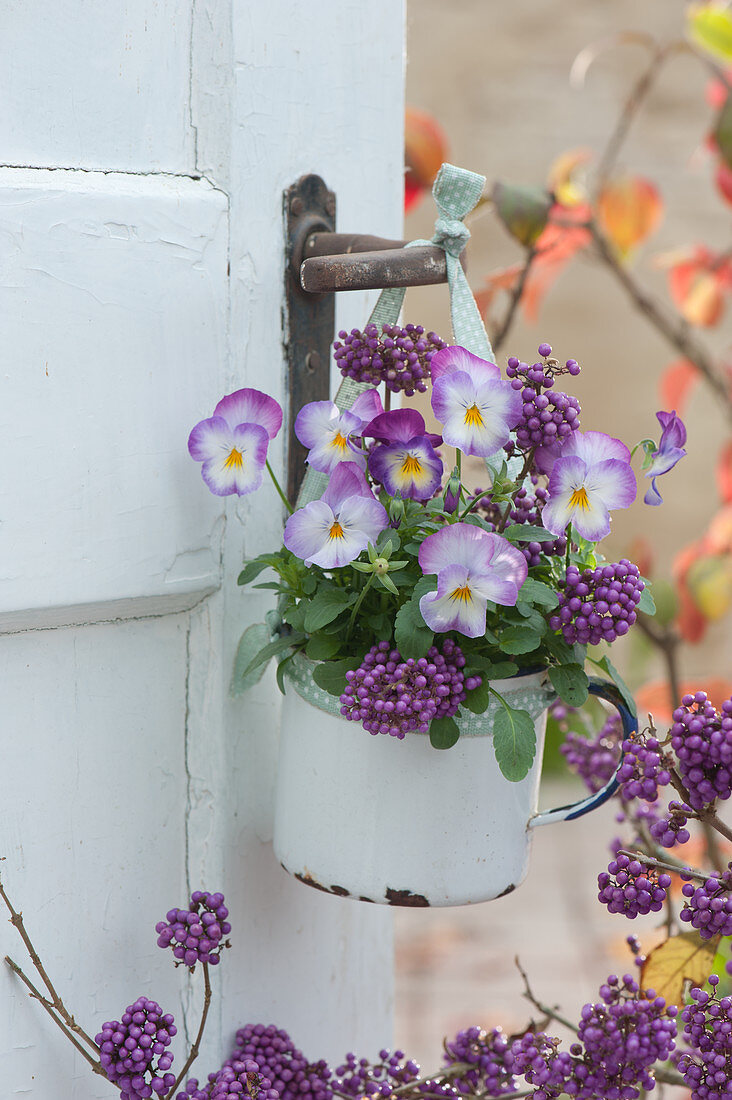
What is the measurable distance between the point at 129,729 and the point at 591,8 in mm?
2788

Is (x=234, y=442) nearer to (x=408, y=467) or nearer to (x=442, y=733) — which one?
(x=408, y=467)

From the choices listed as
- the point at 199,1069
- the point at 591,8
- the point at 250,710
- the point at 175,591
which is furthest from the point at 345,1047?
the point at 591,8

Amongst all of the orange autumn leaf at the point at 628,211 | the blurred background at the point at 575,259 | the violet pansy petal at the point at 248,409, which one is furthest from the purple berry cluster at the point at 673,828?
the blurred background at the point at 575,259

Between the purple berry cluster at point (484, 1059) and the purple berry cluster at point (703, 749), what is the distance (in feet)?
1.02

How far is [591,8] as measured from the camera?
2957mm

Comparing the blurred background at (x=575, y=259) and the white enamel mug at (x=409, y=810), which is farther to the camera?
the blurred background at (x=575, y=259)

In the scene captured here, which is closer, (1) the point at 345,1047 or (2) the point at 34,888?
(2) the point at 34,888

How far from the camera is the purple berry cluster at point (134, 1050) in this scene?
66 centimetres

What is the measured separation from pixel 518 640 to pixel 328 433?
0.17m

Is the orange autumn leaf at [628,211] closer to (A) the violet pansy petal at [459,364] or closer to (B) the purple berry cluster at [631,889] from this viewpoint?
(A) the violet pansy petal at [459,364]

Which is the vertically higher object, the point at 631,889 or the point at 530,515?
the point at 530,515

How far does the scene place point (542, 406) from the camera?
634 mm

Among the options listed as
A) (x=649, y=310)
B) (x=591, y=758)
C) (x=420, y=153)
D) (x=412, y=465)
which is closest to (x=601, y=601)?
(x=412, y=465)

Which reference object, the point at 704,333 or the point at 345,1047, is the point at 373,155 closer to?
the point at 345,1047
